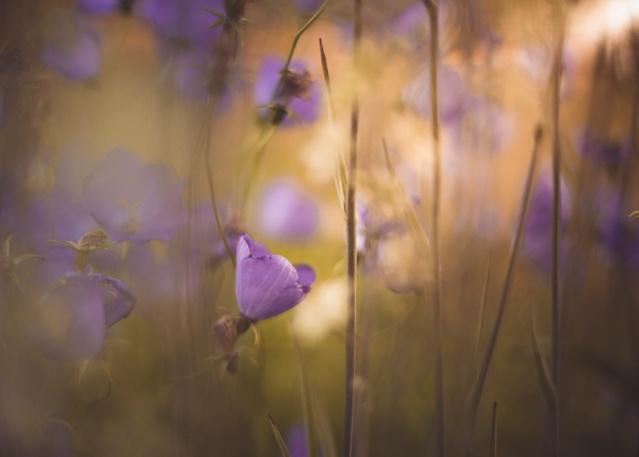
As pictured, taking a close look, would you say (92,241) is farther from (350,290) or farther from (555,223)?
(555,223)

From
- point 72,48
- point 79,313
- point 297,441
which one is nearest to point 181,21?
point 72,48

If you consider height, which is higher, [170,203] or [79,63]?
[79,63]

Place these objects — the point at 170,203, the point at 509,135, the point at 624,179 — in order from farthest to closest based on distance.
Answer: the point at 509,135
the point at 624,179
the point at 170,203

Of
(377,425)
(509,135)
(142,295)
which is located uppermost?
(509,135)

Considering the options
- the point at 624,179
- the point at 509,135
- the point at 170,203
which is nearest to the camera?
the point at 170,203

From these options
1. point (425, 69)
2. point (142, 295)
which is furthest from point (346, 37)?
point (142, 295)

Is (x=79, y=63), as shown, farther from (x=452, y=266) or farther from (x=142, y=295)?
(x=452, y=266)

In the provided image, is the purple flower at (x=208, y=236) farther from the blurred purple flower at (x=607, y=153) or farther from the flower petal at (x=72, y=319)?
the blurred purple flower at (x=607, y=153)
